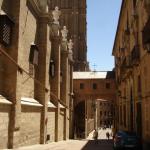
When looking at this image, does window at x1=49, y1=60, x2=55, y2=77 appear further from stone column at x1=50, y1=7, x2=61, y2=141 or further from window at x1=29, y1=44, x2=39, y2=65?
window at x1=29, y1=44, x2=39, y2=65

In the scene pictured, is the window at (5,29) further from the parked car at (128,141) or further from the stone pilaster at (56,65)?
the stone pilaster at (56,65)

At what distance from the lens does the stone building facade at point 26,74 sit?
16391mm

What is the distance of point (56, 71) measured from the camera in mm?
30344

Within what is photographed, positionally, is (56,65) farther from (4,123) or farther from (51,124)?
(4,123)

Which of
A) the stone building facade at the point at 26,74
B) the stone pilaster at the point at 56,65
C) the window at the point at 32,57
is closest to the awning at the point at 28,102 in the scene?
the stone building facade at the point at 26,74

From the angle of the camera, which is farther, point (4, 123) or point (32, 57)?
point (32, 57)

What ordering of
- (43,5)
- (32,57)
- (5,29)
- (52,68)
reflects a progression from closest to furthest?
(5,29) < (32,57) < (43,5) < (52,68)

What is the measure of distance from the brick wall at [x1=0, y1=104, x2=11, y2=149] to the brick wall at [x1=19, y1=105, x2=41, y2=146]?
92.8 inches

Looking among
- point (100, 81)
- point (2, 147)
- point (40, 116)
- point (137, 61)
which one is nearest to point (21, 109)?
point (2, 147)

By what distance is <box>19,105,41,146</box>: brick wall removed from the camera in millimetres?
18761

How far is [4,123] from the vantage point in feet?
51.6

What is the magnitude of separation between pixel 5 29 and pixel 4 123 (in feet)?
14.5

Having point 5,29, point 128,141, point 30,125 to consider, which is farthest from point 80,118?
point 5,29

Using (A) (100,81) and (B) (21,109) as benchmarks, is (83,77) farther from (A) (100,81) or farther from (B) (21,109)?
(B) (21,109)
